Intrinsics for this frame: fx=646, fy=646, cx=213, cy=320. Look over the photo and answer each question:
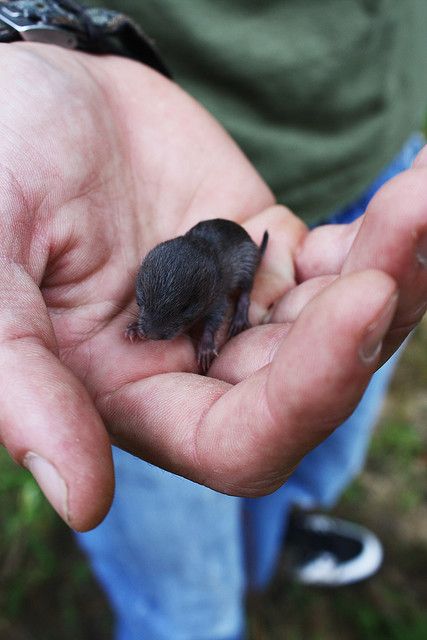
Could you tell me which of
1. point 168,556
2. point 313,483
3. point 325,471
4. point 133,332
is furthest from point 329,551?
point 133,332

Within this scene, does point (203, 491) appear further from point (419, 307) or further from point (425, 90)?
point (425, 90)

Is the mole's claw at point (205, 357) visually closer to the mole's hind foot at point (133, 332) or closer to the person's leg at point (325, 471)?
the mole's hind foot at point (133, 332)

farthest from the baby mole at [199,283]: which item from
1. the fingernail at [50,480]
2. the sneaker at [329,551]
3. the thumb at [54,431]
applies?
the sneaker at [329,551]

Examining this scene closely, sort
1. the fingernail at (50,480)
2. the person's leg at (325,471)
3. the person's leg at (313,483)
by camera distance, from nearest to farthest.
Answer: the fingernail at (50,480) < the person's leg at (325,471) < the person's leg at (313,483)

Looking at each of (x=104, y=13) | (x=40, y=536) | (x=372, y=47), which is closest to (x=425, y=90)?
(x=372, y=47)

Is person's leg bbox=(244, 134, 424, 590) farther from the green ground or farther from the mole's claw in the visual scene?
the mole's claw
